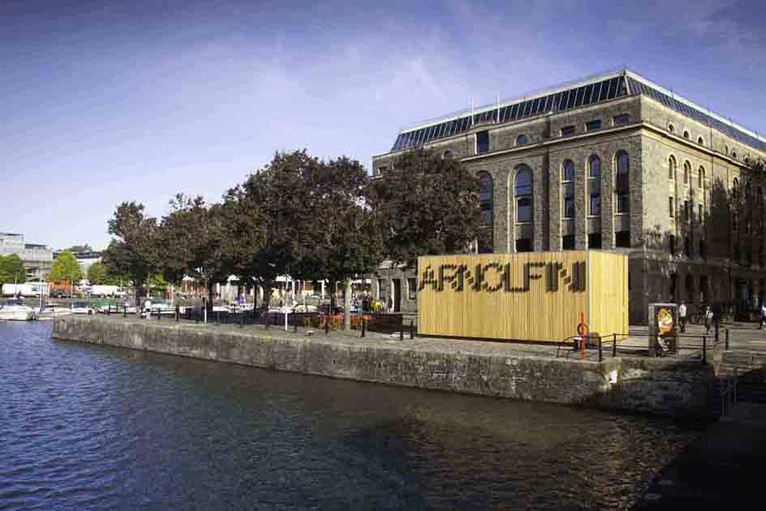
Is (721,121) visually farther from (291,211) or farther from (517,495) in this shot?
(517,495)

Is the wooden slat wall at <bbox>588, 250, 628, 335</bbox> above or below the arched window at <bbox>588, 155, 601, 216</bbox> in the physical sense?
below

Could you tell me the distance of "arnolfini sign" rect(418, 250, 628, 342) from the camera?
2809cm

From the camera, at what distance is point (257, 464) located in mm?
16875

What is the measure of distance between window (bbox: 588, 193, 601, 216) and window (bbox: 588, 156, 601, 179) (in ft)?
4.90

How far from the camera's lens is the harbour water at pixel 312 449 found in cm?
1439

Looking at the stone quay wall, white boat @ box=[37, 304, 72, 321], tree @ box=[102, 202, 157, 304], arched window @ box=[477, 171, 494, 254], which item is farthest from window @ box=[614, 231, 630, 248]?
white boat @ box=[37, 304, 72, 321]

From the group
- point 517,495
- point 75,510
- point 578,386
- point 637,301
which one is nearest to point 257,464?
point 75,510

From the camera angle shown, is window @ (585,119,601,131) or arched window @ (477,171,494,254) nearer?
window @ (585,119,601,131)

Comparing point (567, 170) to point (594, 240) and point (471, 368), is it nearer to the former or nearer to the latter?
point (594, 240)

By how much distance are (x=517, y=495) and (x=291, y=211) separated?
1133 inches

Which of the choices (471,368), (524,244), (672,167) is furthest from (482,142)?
(471,368)

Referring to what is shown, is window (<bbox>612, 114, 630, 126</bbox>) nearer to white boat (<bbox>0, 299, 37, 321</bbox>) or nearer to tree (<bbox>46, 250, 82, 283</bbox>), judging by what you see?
white boat (<bbox>0, 299, 37, 321</bbox>)

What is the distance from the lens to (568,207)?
5006 cm

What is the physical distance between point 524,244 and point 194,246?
93.9 ft
